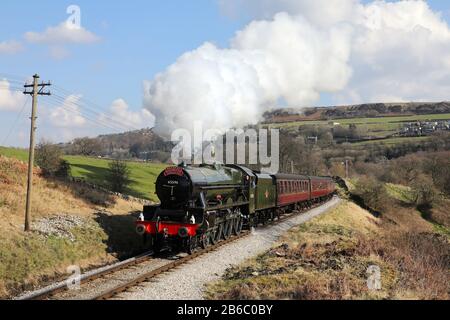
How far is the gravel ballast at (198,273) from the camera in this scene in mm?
11047

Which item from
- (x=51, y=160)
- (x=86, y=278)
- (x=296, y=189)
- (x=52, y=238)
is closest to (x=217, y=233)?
(x=52, y=238)

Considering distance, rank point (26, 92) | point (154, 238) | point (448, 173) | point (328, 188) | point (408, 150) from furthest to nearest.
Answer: point (408, 150) → point (448, 173) → point (328, 188) → point (26, 92) → point (154, 238)

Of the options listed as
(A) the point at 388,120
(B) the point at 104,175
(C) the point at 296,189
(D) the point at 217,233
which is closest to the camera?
(D) the point at 217,233

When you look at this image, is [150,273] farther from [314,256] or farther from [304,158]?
[304,158]

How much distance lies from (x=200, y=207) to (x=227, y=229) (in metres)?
3.89

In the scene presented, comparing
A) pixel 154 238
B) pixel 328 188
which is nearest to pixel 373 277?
pixel 154 238

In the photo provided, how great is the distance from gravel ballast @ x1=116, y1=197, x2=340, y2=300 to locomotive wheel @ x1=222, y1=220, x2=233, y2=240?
20.6 inches

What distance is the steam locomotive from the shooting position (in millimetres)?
16266

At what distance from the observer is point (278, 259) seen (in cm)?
1525

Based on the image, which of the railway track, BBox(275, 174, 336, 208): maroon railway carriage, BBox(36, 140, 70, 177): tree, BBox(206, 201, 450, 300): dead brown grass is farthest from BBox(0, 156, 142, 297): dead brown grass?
BBox(275, 174, 336, 208): maroon railway carriage

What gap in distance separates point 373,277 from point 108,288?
671cm

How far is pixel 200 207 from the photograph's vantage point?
1642 centimetres

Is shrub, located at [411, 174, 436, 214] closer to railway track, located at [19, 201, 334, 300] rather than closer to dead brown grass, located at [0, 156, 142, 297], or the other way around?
dead brown grass, located at [0, 156, 142, 297]

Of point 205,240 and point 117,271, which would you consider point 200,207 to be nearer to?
point 205,240
